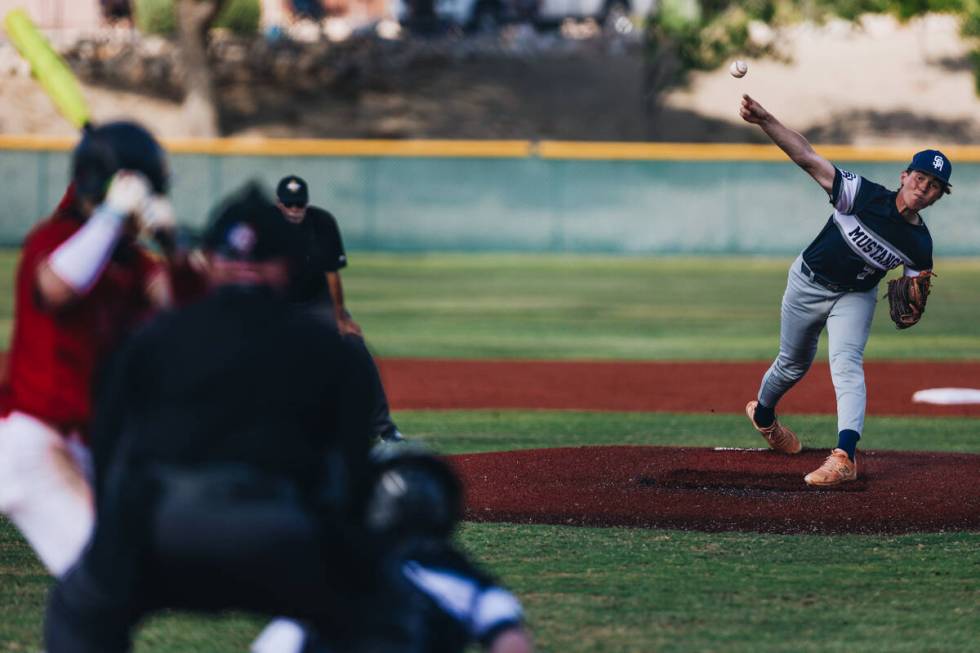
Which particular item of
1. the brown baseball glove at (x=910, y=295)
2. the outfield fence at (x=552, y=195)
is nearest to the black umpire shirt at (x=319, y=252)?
the brown baseball glove at (x=910, y=295)

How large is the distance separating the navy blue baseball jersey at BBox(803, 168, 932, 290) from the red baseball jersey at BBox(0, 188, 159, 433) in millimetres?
4960

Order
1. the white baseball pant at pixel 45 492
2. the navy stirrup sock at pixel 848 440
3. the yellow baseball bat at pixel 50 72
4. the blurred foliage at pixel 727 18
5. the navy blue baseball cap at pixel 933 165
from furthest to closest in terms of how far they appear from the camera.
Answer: the blurred foliage at pixel 727 18
the navy stirrup sock at pixel 848 440
the navy blue baseball cap at pixel 933 165
the yellow baseball bat at pixel 50 72
the white baseball pant at pixel 45 492

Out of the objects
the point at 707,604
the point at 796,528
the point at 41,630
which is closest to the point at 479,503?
the point at 796,528

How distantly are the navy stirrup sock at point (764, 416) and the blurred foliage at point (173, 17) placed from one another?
3484cm

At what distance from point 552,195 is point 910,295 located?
22813 mm

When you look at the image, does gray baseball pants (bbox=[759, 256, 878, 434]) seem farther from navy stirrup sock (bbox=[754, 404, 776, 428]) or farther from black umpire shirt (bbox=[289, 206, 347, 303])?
black umpire shirt (bbox=[289, 206, 347, 303])

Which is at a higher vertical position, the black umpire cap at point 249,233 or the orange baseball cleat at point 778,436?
the black umpire cap at point 249,233

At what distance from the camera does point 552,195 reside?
31.3m

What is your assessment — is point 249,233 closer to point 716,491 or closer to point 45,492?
point 45,492

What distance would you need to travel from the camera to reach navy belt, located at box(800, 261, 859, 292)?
28.4 feet

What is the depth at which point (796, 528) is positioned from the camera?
7.47m

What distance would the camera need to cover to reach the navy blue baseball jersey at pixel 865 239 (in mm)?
8398

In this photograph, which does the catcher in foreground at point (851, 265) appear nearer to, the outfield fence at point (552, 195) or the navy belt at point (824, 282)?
the navy belt at point (824, 282)

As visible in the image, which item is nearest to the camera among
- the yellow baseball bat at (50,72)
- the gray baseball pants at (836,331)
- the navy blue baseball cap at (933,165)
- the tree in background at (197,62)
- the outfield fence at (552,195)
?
the yellow baseball bat at (50,72)
